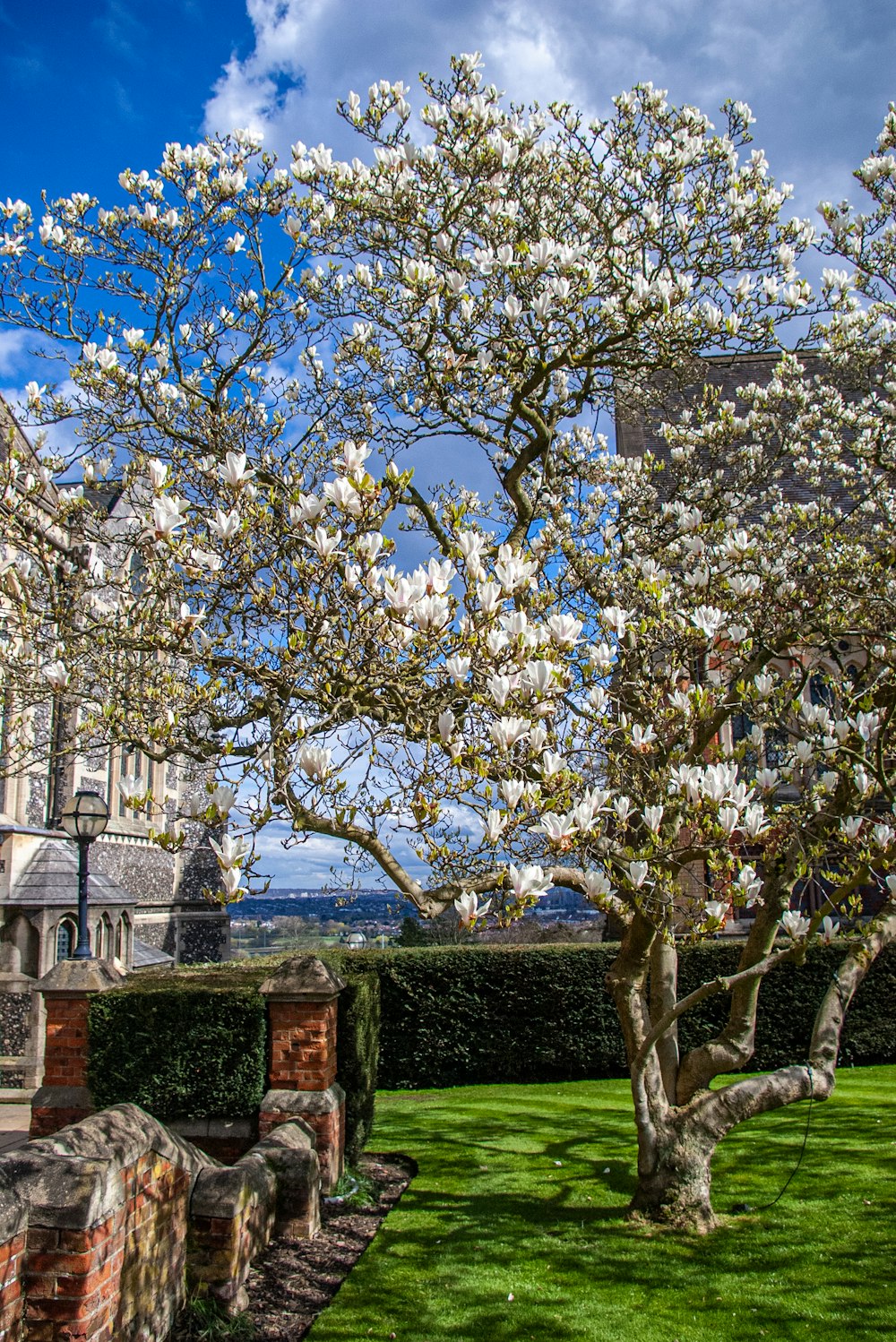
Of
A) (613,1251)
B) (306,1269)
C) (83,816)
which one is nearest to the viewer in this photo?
(306,1269)

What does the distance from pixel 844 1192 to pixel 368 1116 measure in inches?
162

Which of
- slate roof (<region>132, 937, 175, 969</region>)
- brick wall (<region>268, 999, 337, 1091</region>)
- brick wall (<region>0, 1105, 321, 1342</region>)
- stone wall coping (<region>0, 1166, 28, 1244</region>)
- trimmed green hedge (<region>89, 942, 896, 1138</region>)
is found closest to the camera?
stone wall coping (<region>0, 1166, 28, 1244</region>)

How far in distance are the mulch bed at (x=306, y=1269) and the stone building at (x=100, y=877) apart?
4.10 m

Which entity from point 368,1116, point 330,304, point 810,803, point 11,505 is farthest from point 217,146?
point 368,1116

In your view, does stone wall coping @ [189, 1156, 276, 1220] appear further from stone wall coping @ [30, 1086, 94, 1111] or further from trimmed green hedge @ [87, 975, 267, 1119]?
stone wall coping @ [30, 1086, 94, 1111]

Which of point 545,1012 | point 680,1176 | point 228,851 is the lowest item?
point 545,1012

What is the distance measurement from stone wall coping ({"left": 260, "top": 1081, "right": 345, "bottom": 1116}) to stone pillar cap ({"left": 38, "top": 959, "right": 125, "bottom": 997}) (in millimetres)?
1572

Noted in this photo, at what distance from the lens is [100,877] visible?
55.1ft

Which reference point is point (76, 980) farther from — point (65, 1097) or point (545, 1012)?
point (545, 1012)

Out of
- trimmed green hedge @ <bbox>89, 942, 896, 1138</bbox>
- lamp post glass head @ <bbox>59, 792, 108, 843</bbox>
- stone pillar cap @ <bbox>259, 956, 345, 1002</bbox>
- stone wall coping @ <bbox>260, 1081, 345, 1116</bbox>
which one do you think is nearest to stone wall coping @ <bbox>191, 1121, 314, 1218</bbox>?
stone wall coping @ <bbox>260, 1081, 345, 1116</bbox>

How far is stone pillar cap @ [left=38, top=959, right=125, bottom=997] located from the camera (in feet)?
23.8

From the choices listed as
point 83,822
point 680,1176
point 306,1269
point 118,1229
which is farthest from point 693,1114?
point 83,822

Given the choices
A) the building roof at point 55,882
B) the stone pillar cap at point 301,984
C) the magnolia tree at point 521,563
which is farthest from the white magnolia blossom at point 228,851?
the building roof at point 55,882

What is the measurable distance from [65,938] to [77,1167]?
12062 mm
